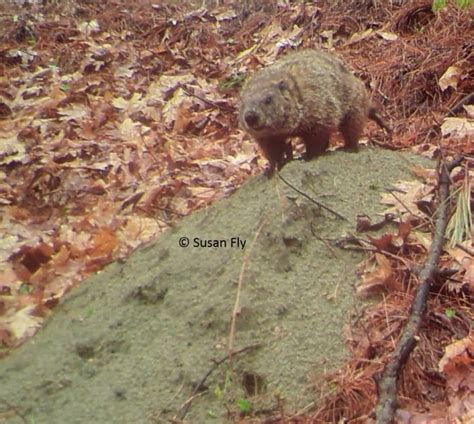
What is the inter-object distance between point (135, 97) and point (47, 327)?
502 cm

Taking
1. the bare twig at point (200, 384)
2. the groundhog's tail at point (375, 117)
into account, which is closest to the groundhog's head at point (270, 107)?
the groundhog's tail at point (375, 117)

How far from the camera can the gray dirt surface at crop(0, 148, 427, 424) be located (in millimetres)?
4363

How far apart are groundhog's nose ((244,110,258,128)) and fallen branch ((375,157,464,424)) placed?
1.56 m

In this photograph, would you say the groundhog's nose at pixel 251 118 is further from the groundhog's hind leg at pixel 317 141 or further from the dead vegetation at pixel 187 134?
the dead vegetation at pixel 187 134

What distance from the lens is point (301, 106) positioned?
6410mm

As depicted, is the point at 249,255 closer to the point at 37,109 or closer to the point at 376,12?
the point at 37,109

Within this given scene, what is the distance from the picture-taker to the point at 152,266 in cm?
523

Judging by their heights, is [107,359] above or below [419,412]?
above

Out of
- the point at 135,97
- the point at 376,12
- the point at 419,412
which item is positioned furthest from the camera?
the point at 376,12

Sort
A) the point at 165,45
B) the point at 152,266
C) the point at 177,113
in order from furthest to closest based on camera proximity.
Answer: the point at 165,45, the point at 177,113, the point at 152,266

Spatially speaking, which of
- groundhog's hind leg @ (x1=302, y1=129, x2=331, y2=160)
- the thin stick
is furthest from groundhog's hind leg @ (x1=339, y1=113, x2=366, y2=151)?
the thin stick

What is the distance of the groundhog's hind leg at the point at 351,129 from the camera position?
6.67 m

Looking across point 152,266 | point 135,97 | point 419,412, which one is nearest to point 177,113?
point 135,97

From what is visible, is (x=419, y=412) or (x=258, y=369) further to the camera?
Answer: (x=258, y=369)
